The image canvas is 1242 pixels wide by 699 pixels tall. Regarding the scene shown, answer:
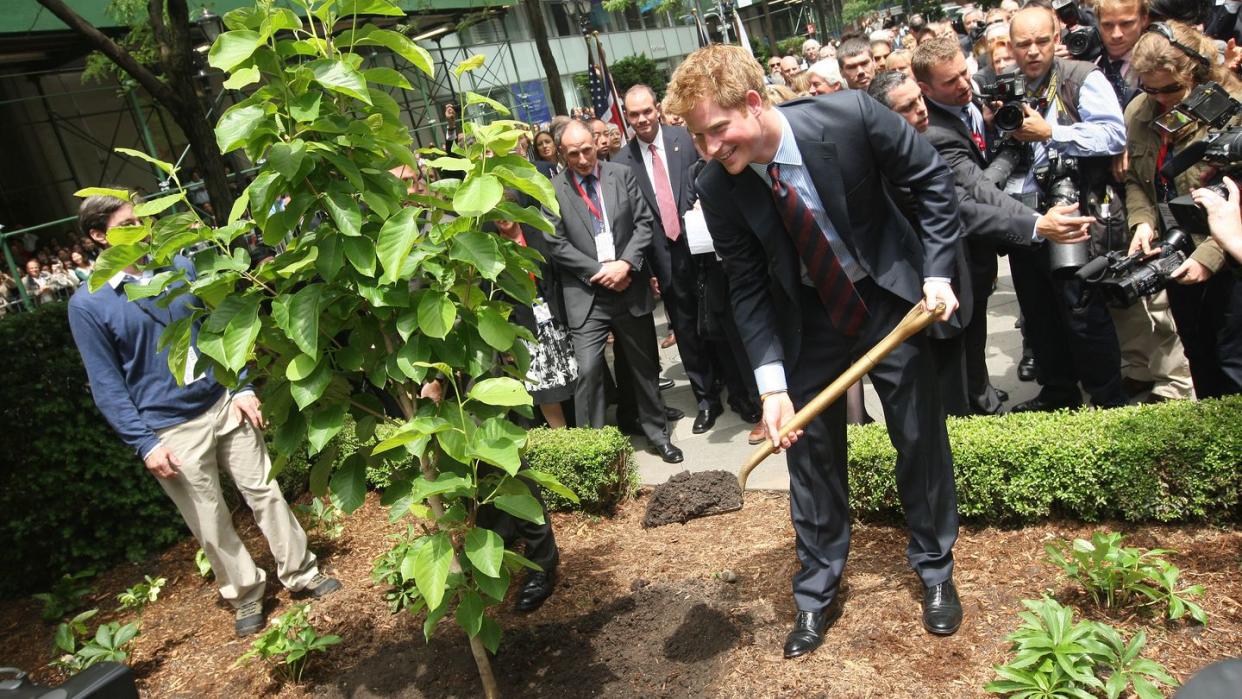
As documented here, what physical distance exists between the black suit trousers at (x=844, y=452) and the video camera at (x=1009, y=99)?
67.6 inches

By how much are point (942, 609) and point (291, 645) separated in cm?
267

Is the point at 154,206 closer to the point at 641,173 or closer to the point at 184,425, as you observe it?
the point at 184,425

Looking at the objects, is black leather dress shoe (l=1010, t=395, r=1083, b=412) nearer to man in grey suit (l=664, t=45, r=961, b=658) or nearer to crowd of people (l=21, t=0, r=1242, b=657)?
crowd of people (l=21, t=0, r=1242, b=657)

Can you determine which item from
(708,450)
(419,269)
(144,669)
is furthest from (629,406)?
(419,269)

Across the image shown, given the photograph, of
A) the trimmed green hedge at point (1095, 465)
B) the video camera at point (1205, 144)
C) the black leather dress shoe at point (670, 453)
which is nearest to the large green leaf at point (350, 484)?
the trimmed green hedge at point (1095, 465)

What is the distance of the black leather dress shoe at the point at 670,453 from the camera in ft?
18.9

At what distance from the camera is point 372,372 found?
2877 millimetres

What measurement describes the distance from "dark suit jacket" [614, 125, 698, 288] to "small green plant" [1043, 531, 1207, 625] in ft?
11.0

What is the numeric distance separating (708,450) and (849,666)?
2724 mm

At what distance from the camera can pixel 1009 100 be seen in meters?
4.41

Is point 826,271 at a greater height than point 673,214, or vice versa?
point 826,271

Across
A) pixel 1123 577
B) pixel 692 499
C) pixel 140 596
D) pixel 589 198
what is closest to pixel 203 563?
pixel 140 596

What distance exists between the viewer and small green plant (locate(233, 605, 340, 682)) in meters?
3.78

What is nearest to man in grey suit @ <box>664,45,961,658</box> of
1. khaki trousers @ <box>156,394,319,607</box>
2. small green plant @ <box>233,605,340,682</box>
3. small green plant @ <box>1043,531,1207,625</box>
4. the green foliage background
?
small green plant @ <box>1043,531,1207,625</box>
